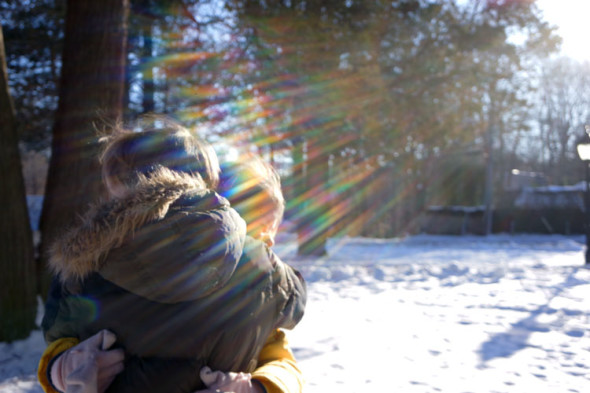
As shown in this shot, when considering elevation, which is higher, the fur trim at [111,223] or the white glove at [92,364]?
the fur trim at [111,223]

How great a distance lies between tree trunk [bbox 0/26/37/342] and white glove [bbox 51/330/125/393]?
138 inches

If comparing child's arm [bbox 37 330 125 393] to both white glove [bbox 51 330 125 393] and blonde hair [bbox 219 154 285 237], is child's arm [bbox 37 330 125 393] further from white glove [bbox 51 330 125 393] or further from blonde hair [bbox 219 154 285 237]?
blonde hair [bbox 219 154 285 237]

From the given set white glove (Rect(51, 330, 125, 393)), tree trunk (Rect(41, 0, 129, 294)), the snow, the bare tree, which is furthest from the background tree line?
the bare tree

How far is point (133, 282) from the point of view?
1241 mm

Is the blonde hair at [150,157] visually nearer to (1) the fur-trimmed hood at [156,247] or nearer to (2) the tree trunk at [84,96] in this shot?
(1) the fur-trimmed hood at [156,247]

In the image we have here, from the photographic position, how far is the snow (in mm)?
3453

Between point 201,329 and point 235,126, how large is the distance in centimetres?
970

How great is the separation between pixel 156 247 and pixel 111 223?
0.45 feet

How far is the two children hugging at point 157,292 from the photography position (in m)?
1.24

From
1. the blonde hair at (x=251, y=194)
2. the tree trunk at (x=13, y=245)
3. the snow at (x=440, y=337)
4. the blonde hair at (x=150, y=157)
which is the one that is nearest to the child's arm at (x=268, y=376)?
the blonde hair at (x=251, y=194)

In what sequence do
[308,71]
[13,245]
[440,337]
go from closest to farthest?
[13,245], [440,337], [308,71]

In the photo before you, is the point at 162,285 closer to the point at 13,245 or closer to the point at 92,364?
the point at 92,364

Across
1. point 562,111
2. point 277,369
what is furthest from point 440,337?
point 562,111

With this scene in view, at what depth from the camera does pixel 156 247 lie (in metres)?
1.24
